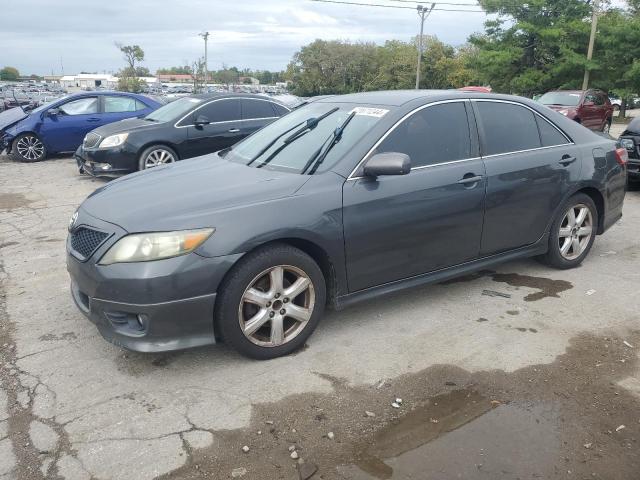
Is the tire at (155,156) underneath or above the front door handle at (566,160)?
underneath

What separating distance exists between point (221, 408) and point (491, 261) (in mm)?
2550

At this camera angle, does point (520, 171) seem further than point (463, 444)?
Yes

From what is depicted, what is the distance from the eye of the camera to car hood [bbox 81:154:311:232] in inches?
131

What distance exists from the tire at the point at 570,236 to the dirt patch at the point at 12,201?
278 inches

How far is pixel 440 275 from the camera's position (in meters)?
4.28

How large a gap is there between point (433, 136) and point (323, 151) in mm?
870

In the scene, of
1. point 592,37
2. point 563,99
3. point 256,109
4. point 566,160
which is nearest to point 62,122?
point 256,109

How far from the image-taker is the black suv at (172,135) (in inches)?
370

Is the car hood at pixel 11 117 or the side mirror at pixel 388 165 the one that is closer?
the side mirror at pixel 388 165

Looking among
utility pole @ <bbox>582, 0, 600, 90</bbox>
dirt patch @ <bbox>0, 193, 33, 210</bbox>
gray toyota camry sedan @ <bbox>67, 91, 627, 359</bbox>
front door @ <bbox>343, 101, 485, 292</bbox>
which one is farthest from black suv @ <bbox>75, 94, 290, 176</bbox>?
utility pole @ <bbox>582, 0, 600, 90</bbox>

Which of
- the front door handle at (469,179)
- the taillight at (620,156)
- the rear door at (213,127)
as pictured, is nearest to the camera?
the front door handle at (469,179)

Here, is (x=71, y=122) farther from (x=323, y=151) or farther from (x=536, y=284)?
(x=536, y=284)

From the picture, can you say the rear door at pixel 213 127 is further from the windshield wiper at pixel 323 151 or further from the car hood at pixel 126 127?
the windshield wiper at pixel 323 151

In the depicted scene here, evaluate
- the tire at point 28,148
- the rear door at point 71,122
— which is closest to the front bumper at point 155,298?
the rear door at point 71,122
